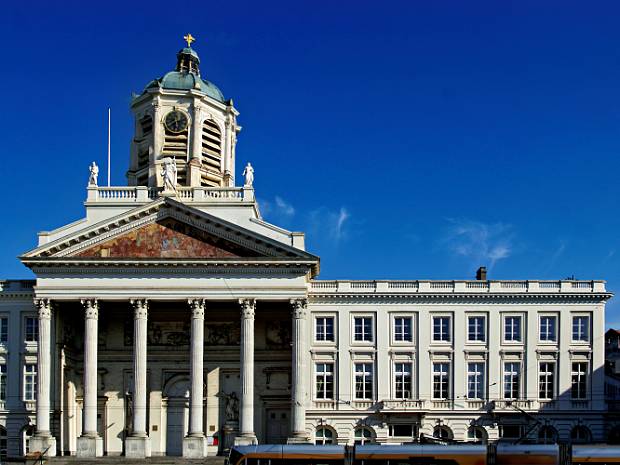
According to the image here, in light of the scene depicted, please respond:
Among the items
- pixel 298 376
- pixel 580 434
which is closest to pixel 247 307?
pixel 298 376

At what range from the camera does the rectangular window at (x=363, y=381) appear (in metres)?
67.4

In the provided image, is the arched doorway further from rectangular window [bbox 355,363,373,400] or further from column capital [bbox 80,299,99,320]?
rectangular window [bbox 355,363,373,400]

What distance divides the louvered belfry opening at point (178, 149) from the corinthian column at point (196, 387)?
545 inches

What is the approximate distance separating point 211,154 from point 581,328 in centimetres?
3090

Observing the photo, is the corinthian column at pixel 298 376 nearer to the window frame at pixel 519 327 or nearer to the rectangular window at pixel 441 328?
the rectangular window at pixel 441 328

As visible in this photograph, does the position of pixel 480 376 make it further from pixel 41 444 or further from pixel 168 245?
pixel 41 444

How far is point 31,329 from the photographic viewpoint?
67.8 metres

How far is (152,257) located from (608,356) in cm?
5260

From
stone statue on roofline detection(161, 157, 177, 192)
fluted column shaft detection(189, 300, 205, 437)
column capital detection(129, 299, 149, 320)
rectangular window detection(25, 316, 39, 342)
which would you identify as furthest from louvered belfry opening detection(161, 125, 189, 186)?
rectangular window detection(25, 316, 39, 342)

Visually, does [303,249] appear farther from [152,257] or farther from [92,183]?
[92,183]

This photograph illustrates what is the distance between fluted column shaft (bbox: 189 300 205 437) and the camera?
2499 inches

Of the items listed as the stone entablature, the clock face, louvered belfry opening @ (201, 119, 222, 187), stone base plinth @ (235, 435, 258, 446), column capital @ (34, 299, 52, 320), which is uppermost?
the clock face

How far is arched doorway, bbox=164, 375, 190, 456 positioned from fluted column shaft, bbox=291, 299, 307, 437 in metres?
9.20

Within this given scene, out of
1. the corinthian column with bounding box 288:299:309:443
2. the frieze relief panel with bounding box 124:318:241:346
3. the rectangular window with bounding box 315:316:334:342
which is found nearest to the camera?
the corinthian column with bounding box 288:299:309:443
